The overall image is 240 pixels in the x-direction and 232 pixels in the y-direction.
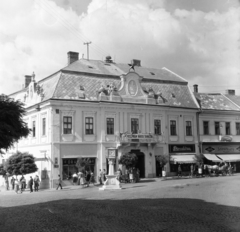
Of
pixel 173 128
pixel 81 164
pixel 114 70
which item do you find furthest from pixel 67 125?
pixel 173 128

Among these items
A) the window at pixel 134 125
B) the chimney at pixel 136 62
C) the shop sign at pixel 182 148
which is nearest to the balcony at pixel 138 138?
the window at pixel 134 125

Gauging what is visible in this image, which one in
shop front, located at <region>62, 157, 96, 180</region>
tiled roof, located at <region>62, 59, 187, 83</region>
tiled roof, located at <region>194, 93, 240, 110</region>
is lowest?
shop front, located at <region>62, 157, 96, 180</region>

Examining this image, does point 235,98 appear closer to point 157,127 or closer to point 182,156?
point 182,156

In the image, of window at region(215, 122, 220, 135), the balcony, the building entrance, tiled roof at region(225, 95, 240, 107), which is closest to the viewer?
the balcony

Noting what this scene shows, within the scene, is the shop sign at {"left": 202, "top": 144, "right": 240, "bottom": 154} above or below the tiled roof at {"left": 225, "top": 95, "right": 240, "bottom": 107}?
below

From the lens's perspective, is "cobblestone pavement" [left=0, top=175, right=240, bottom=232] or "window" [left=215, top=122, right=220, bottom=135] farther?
"window" [left=215, top=122, right=220, bottom=135]

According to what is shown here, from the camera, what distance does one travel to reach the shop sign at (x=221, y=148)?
4236 centimetres

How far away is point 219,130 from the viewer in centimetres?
4378

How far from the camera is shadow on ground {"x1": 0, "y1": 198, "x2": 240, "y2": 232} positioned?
11539 millimetres

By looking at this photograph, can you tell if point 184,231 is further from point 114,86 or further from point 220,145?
point 220,145

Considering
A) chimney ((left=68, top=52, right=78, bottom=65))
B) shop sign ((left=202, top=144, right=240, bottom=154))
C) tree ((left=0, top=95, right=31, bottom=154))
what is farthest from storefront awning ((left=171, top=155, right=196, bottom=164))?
tree ((left=0, top=95, right=31, bottom=154))

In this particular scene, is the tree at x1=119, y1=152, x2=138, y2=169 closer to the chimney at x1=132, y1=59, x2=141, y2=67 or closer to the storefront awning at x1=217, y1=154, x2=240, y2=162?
the storefront awning at x1=217, y1=154, x2=240, y2=162

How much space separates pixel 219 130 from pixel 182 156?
687 cm

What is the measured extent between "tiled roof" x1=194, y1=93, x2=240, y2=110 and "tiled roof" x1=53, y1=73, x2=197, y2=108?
8.15ft
